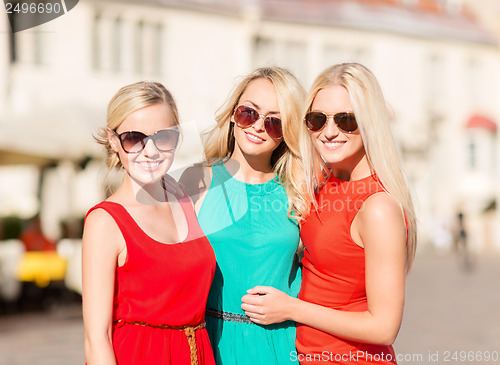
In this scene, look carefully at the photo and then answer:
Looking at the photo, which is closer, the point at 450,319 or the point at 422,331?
the point at 422,331

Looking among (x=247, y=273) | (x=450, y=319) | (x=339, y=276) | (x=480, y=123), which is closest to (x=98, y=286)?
(x=247, y=273)

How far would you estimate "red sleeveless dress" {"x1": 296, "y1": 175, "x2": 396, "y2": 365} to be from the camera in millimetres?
2457

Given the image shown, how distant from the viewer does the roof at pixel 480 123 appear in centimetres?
2977

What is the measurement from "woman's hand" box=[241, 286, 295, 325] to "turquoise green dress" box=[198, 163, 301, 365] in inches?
4.6

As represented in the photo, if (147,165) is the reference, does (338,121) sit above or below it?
above

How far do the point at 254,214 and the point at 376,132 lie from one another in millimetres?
682

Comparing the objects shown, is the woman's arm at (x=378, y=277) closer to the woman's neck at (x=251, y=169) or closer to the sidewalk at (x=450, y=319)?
the woman's neck at (x=251, y=169)

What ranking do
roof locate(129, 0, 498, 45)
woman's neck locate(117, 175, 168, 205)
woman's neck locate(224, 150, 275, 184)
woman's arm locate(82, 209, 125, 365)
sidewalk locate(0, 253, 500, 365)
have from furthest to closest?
1. roof locate(129, 0, 498, 45)
2. sidewalk locate(0, 253, 500, 365)
3. woman's neck locate(224, 150, 275, 184)
4. woman's neck locate(117, 175, 168, 205)
5. woman's arm locate(82, 209, 125, 365)

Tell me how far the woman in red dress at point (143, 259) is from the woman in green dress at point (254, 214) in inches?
10.5

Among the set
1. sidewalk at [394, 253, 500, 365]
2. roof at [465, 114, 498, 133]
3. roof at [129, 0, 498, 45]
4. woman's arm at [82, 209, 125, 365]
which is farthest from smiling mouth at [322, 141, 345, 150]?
roof at [465, 114, 498, 133]

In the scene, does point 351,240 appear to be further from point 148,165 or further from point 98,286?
point 98,286

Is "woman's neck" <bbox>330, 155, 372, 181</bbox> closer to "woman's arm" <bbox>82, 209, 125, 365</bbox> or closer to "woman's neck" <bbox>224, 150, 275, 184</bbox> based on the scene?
"woman's neck" <bbox>224, 150, 275, 184</bbox>

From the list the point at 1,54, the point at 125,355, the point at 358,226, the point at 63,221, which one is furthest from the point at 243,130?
the point at 1,54

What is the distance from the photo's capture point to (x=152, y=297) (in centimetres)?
232
